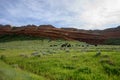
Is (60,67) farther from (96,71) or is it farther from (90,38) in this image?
(90,38)

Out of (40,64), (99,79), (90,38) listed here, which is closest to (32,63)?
(40,64)

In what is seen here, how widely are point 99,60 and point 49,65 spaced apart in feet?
17.6

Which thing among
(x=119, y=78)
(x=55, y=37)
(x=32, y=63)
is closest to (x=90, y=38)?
(x=55, y=37)

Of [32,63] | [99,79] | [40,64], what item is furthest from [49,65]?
[99,79]

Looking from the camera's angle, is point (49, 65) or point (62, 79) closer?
point (62, 79)

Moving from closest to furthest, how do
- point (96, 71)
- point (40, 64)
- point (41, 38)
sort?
point (96, 71), point (40, 64), point (41, 38)

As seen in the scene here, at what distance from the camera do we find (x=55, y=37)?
88.2 metres

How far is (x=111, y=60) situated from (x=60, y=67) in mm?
5349

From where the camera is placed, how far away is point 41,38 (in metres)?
86.2

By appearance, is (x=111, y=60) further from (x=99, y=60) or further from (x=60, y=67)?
(x=60, y=67)

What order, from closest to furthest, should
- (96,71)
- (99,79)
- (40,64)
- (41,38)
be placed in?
(99,79), (96,71), (40,64), (41,38)

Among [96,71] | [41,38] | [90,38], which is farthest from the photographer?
[90,38]

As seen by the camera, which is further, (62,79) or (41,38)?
(41,38)

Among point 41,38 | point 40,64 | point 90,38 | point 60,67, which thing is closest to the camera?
point 60,67
